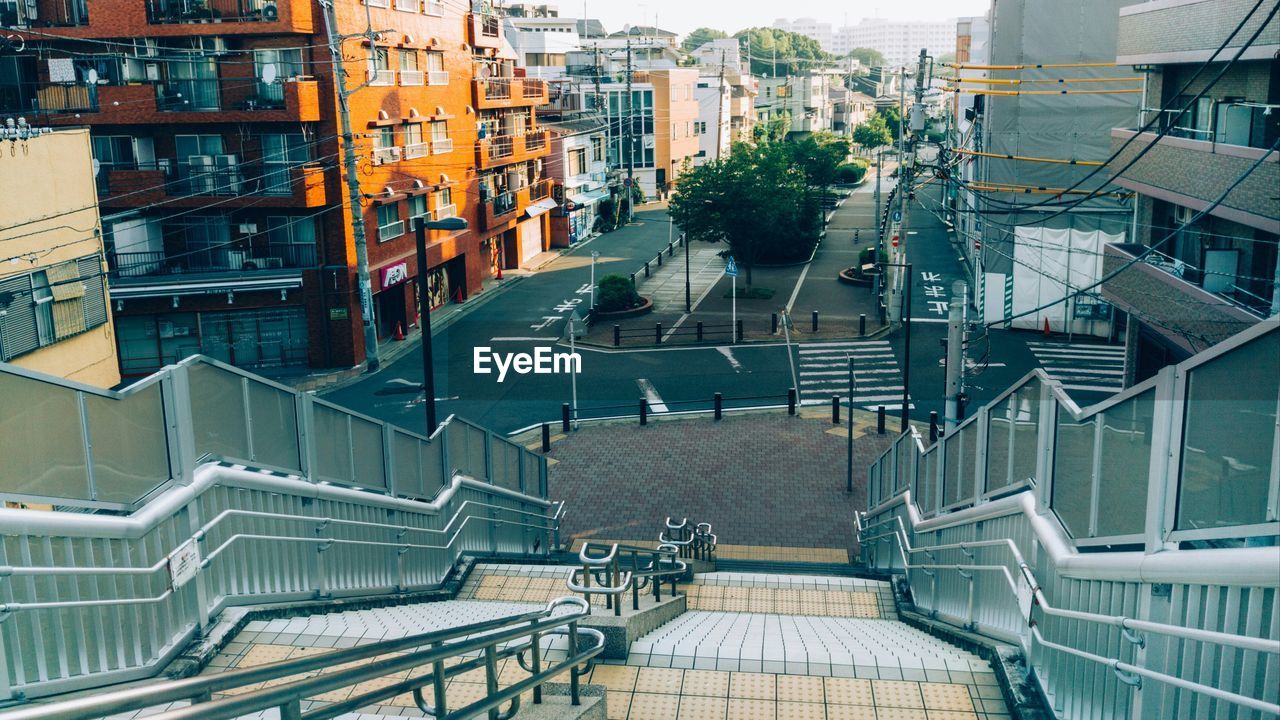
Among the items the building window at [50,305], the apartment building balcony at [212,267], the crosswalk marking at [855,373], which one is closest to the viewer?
the building window at [50,305]

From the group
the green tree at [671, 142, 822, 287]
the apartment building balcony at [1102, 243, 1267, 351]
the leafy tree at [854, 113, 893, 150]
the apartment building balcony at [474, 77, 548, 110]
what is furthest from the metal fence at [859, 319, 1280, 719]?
the leafy tree at [854, 113, 893, 150]

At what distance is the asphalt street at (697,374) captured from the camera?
2717 cm

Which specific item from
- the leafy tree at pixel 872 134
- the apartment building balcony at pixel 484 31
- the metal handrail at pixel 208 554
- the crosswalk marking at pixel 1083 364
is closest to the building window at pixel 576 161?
the apartment building balcony at pixel 484 31

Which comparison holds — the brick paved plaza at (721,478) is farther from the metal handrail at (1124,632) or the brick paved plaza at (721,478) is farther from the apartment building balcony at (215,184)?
the apartment building balcony at (215,184)

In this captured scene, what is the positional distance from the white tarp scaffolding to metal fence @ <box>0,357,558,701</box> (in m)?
27.1

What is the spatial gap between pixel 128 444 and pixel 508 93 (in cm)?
4289

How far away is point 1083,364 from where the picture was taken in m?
29.6

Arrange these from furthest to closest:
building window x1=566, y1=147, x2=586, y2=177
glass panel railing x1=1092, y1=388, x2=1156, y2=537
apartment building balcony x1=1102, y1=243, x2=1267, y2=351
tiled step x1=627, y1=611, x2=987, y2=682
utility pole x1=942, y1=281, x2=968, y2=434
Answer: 1. building window x1=566, y1=147, x2=586, y2=177
2. utility pole x1=942, y1=281, x2=968, y2=434
3. apartment building balcony x1=1102, y1=243, x2=1267, y2=351
4. tiled step x1=627, y1=611, x2=987, y2=682
5. glass panel railing x1=1092, y1=388, x2=1156, y2=537

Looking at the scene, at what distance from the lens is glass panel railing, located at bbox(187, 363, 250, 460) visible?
270 inches

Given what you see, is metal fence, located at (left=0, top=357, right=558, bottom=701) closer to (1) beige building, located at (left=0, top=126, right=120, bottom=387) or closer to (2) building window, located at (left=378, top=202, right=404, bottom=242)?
(1) beige building, located at (left=0, top=126, right=120, bottom=387)

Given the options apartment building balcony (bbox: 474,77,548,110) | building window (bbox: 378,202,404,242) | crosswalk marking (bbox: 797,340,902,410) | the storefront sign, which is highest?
apartment building balcony (bbox: 474,77,548,110)

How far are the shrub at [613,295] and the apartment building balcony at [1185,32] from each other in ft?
61.5

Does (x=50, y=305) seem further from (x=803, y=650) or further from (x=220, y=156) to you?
(x=803, y=650)

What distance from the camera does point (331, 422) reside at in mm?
8906
